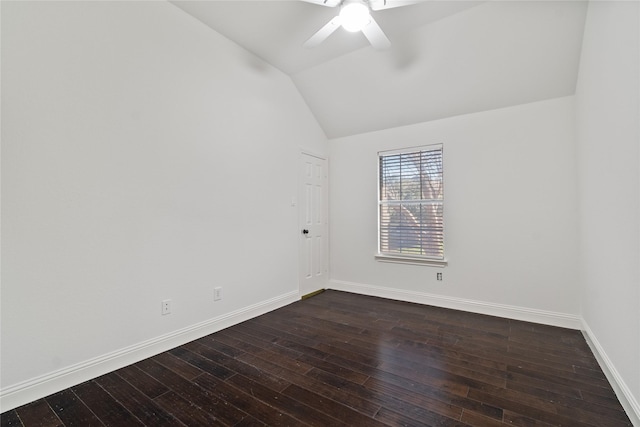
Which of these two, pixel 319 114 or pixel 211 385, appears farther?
pixel 319 114

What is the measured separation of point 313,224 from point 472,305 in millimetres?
2241

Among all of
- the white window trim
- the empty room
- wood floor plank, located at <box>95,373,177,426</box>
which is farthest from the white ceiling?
wood floor plank, located at <box>95,373,177,426</box>

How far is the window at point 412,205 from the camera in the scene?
3707 millimetres

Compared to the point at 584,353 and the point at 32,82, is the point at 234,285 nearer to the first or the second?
the point at 32,82

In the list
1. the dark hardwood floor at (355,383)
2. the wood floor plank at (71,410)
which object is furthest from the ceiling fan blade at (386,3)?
the wood floor plank at (71,410)

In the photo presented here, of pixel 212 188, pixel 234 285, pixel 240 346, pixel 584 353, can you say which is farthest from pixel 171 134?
pixel 584 353

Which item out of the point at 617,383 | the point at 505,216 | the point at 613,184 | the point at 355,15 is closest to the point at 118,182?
the point at 355,15

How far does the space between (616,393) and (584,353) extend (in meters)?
0.64

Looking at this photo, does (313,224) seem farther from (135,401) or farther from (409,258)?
(135,401)

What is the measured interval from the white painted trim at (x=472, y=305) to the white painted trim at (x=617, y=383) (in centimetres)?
47

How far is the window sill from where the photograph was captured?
143 inches

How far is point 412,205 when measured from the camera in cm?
391

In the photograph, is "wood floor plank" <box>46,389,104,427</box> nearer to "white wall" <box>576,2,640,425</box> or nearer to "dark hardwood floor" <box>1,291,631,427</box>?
"dark hardwood floor" <box>1,291,631,427</box>

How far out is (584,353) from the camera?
7.79 feet
